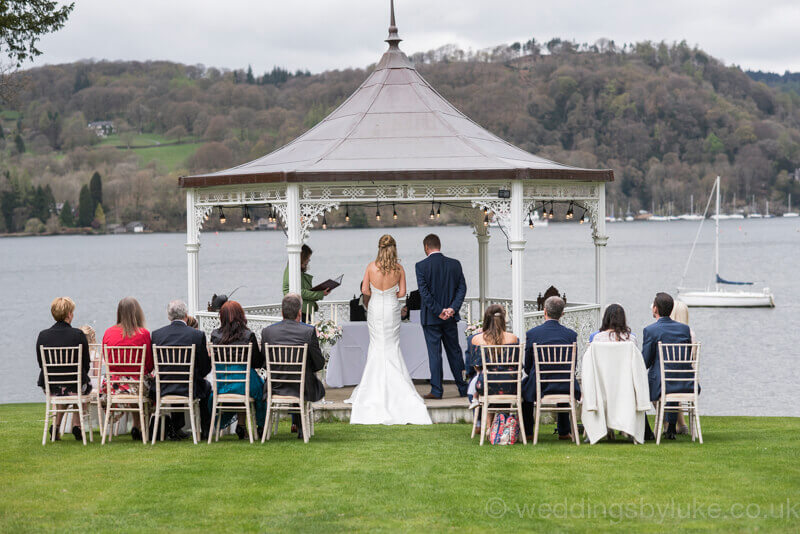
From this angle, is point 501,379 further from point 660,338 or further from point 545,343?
point 660,338

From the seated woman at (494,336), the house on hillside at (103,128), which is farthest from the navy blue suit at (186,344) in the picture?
the house on hillside at (103,128)

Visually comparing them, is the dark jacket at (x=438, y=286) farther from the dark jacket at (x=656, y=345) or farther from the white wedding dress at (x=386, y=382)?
the dark jacket at (x=656, y=345)

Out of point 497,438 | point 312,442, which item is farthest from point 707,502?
point 312,442

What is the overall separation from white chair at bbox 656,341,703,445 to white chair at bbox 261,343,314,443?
11.4ft

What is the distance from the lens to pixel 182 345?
9.64m

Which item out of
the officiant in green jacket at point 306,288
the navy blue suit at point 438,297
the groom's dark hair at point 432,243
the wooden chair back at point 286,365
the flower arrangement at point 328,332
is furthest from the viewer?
the officiant in green jacket at point 306,288

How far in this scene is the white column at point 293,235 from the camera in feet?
41.0

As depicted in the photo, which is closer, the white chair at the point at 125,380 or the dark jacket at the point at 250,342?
the white chair at the point at 125,380

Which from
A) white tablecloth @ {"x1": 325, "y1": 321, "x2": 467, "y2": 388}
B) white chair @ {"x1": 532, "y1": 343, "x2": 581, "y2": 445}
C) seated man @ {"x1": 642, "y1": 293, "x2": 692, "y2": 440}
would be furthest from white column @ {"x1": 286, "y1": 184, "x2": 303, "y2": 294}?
seated man @ {"x1": 642, "y1": 293, "x2": 692, "y2": 440}

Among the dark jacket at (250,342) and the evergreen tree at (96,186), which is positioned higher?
the evergreen tree at (96,186)

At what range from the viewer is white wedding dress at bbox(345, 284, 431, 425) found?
1127 cm

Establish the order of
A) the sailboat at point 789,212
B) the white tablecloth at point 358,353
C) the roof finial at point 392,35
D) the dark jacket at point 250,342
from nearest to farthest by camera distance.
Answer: the dark jacket at point 250,342
the white tablecloth at point 358,353
the roof finial at point 392,35
the sailboat at point 789,212

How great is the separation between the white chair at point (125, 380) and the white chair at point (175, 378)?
0.50 feet

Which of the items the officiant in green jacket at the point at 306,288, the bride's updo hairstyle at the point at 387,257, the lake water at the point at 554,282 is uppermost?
the bride's updo hairstyle at the point at 387,257
